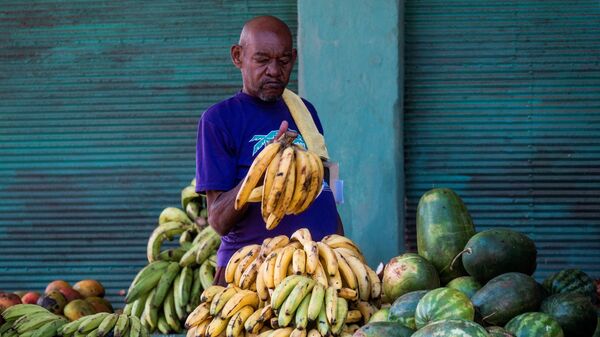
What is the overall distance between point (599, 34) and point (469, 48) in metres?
0.95

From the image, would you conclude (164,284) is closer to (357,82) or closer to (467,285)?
(357,82)

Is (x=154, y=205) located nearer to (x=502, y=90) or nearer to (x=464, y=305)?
(x=502, y=90)

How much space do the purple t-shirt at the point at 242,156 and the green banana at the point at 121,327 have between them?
1.92ft

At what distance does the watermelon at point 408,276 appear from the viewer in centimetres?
371

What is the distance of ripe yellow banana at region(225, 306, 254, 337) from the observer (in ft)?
11.6

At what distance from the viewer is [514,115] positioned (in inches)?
265

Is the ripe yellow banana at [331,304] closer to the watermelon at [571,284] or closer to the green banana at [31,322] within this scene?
the watermelon at [571,284]

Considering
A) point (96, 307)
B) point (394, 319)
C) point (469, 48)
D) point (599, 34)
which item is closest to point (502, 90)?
point (469, 48)

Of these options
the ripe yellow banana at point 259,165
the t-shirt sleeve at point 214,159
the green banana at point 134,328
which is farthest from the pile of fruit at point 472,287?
the green banana at point 134,328

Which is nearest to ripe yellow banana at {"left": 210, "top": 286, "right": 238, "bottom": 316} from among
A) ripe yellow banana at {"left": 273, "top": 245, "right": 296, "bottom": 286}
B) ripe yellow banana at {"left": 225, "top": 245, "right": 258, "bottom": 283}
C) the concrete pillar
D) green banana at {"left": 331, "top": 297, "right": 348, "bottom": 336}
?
ripe yellow banana at {"left": 225, "top": 245, "right": 258, "bottom": 283}

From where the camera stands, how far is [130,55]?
7.10m

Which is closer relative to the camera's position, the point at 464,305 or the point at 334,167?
the point at 464,305

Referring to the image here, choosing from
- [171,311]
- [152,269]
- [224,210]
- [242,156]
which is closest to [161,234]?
[152,269]

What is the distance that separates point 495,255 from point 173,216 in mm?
3186
